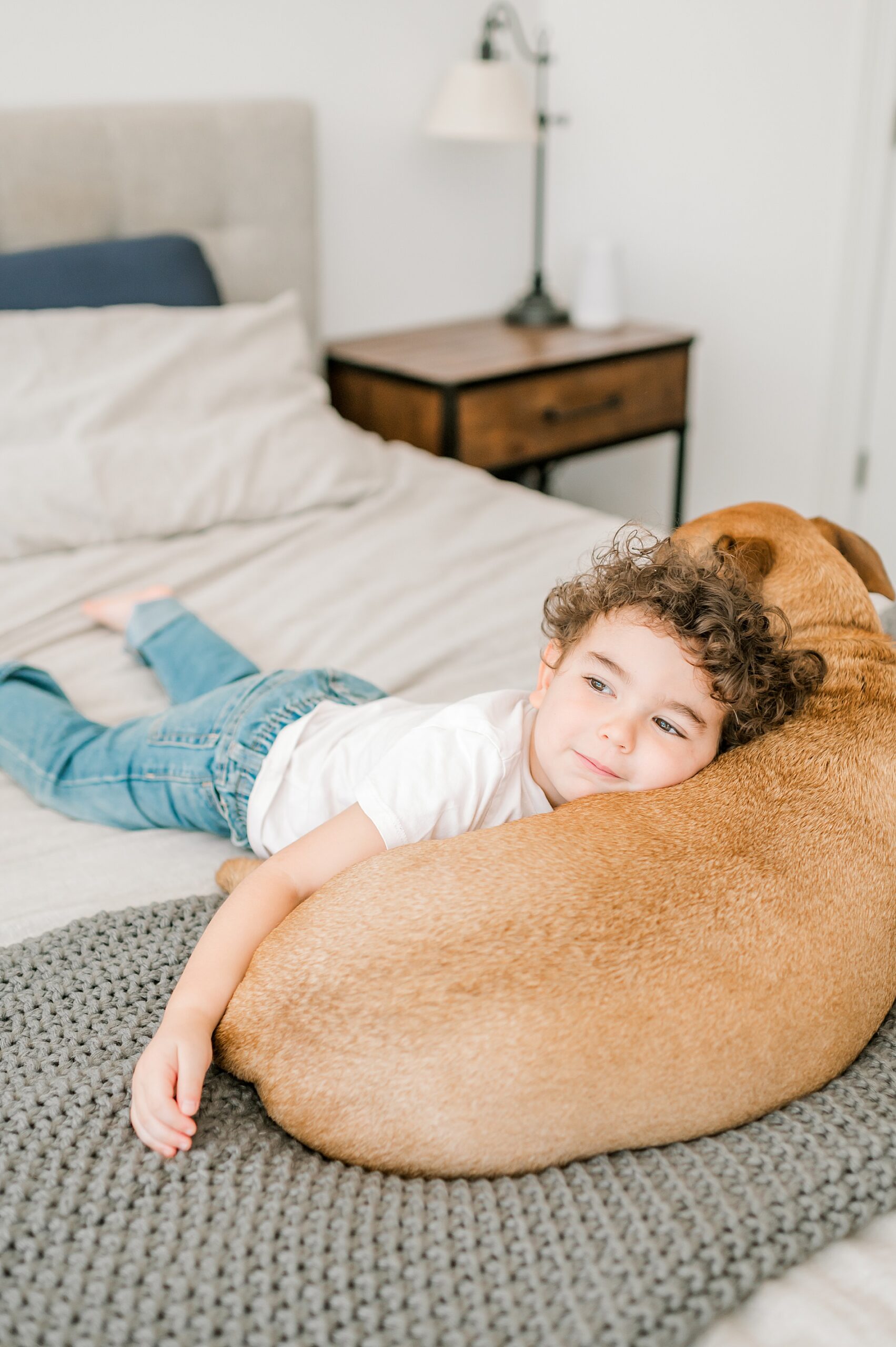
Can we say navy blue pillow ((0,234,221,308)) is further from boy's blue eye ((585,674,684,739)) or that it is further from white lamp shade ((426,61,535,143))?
boy's blue eye ((585,674,684,739))

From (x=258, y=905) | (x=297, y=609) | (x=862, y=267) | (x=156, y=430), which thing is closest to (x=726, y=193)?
(x=862, y=267)

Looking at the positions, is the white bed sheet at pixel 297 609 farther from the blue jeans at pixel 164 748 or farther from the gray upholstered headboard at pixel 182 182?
the gray upholstered headboard at pixel 182 182

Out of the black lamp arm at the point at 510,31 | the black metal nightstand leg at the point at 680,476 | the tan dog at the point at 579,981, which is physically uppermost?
the black lamp arm at the point at 510,31

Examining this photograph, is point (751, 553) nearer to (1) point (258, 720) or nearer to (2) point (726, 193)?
(1) point (258, 720)

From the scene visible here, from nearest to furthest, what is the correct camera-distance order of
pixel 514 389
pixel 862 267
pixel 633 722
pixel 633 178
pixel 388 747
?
pixel 633 722 → pixel 388 747 → pixel 514 389 → pixel 862 267 → pixel 633 178

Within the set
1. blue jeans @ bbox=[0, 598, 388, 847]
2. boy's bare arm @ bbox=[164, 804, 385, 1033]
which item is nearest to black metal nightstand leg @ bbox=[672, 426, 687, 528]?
blue jeans @ bbox=[0, 598, 388, 847]

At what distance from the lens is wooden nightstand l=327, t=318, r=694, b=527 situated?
252 cm

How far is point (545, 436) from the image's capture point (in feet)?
8.81

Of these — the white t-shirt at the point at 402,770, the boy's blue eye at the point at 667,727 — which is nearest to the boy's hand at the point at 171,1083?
the white t-shirt at the point at 402,770

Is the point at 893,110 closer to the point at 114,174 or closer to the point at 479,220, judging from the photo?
the point at 479,220

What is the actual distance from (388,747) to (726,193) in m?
2.65

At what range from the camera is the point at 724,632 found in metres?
1.06

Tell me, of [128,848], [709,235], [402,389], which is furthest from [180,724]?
[709,235]

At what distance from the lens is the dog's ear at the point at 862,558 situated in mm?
1384
